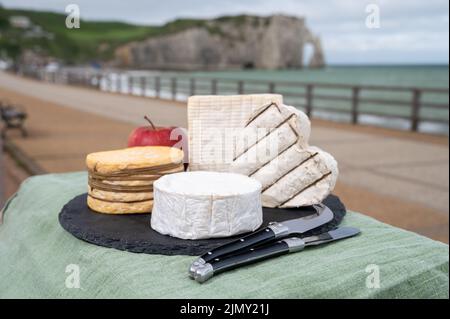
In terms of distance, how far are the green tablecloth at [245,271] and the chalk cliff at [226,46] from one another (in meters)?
125

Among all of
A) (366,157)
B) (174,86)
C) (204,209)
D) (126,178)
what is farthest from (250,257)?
(174,86)

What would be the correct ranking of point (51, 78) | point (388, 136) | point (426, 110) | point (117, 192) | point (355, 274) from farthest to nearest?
point (51, 78) → point (426, 110) → point (388, 136) → point (117, 192) → point (355, 274)

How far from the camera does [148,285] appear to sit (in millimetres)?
1322

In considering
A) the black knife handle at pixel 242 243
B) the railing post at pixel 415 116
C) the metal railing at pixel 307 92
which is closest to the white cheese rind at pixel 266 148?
the black knife handle at pixel 242 243

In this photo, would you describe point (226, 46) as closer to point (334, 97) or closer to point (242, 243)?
point (334, 97)

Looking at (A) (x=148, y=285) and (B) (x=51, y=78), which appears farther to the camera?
(B) (x=51, y=78)

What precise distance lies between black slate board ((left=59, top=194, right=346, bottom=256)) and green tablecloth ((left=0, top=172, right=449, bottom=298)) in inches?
1.1

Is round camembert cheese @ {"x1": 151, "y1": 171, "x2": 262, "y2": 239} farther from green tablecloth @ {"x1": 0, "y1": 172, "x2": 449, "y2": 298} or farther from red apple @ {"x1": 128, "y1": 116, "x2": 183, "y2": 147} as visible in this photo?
red apple @ {"x1": 128, "y1": 116, "x2": 183, "y2": 147}

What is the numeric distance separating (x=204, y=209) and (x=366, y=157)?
25.2ft

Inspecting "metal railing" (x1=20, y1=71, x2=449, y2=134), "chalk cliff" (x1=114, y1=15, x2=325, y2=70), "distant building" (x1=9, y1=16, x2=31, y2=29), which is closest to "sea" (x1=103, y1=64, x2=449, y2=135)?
"metal railing" (x1=20, y1=71, x2=449, y2=134)

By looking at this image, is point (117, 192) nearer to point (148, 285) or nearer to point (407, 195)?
point (148, 285)

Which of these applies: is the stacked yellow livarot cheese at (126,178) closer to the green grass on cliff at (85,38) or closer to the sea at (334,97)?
the sea at (334,97)

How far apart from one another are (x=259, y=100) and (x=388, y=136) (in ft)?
33.2
